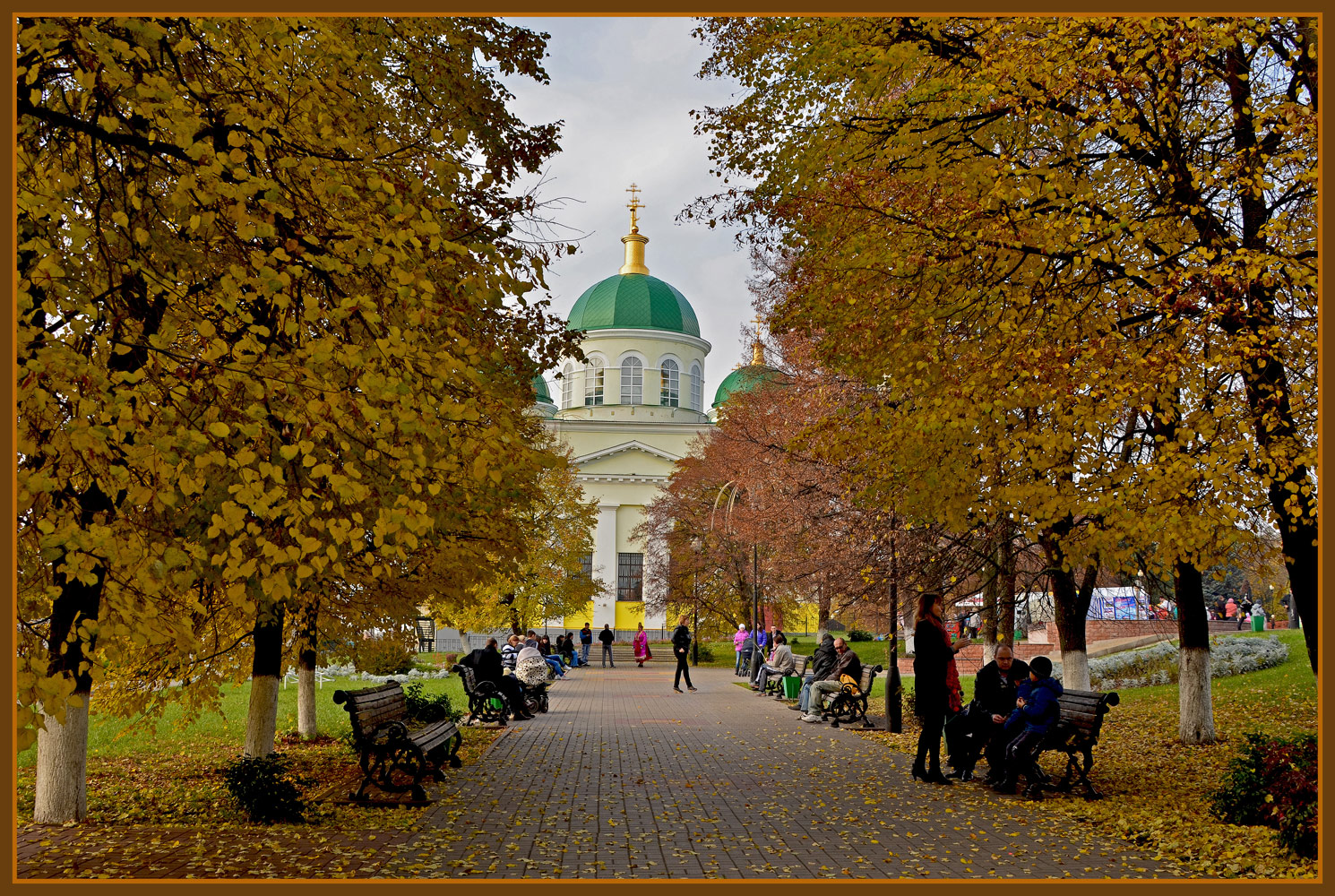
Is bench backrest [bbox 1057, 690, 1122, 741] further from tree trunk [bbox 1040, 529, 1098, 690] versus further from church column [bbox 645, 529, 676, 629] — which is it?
church column [bbox 645, 529, 676, 629]

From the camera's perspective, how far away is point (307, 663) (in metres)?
14.4

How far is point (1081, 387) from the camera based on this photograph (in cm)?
867

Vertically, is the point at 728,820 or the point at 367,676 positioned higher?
the point at 728,820

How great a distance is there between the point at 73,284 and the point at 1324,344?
21.1 feet

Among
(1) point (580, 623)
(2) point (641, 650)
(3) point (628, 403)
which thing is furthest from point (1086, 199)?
(3) point (628, 403)

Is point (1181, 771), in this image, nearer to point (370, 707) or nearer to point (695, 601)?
point (370, 707)

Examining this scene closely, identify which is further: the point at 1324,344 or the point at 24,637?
the point at 24,637

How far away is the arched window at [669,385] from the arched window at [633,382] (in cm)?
107

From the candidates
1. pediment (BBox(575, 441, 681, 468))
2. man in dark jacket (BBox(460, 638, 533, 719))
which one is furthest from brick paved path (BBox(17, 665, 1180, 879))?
pediment (BBox(575, 441, 681, 468))

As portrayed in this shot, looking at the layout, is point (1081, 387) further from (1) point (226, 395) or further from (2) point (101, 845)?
(2) point (101, 845)

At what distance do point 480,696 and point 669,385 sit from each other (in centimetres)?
4928

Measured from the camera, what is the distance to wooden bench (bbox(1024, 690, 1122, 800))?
916 cm

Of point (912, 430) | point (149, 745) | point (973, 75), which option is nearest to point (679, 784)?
point (912, 430)

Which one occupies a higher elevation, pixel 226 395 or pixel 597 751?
pixel 226 395
